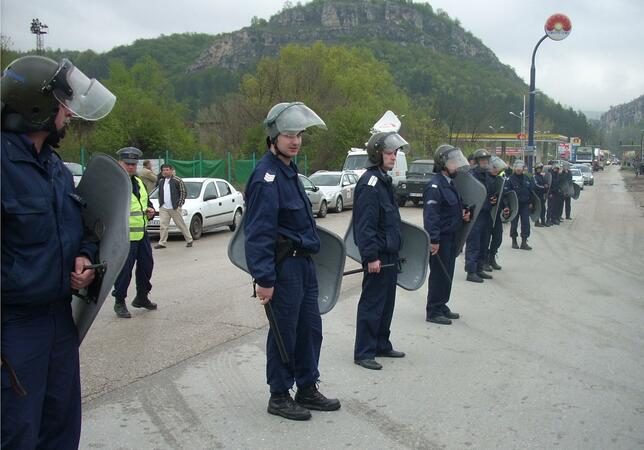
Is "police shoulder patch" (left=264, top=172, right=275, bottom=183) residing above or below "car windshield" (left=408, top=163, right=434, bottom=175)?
above

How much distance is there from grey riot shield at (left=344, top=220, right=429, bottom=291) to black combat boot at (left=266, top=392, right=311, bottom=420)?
Answer: 2067 mm

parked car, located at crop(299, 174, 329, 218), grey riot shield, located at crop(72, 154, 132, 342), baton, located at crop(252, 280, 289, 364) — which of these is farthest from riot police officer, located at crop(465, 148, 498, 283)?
parked car, located at crop(299, 174, 329, 218)

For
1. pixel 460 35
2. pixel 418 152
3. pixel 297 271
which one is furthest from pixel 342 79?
pixel 460 35

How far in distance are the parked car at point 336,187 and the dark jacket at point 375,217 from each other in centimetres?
1741

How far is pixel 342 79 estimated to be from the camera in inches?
2035

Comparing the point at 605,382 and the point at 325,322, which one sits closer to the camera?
the point at 605,382

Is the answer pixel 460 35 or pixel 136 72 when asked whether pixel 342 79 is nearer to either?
pixel 136 72

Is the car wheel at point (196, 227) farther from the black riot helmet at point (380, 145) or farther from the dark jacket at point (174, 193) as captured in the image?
the black riot helmet at point (380, 145)

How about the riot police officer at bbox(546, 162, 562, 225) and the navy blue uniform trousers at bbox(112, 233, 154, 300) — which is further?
the riot police officer at bbox(546, 162, 562, 225)

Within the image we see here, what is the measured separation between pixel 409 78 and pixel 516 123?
19.2m

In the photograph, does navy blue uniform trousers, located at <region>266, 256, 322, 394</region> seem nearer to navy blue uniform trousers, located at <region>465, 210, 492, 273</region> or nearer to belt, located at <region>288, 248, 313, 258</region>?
belt, located at <region>288, 248, 313, 258</region>

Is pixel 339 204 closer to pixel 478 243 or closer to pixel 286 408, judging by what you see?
pixel 478 243

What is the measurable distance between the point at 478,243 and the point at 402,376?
516cm

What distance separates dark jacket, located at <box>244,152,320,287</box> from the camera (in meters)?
4.07
